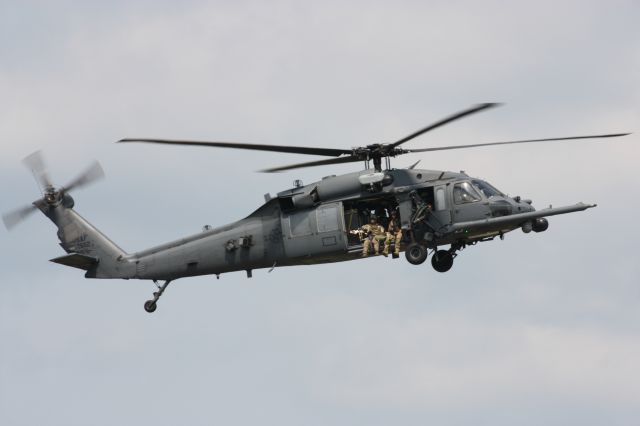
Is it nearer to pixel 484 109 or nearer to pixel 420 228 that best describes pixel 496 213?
pixel 420 228

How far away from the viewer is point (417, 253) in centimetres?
3222

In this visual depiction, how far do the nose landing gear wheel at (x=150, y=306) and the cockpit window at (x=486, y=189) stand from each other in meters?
11.2

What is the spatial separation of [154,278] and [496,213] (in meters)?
11.3

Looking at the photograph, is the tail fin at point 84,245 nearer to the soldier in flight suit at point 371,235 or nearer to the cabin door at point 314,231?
the cabin door at point 314,231

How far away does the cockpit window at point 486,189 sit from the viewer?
3216 centimetres

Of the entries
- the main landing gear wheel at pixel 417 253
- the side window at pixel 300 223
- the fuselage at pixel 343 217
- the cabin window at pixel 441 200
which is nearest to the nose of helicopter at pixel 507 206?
the fuselage at pixel 343 217

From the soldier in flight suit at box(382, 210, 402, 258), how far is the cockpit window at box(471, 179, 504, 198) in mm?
2534

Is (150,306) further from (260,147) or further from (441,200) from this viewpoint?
(441,200)

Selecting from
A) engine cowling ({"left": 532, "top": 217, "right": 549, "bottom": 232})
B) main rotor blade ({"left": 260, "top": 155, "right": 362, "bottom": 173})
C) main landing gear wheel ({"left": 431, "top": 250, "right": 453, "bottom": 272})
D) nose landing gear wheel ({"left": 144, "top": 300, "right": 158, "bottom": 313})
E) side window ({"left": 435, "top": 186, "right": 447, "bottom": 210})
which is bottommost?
nose landing gear wheel ({"left": 144, "top": 300, "right": 158, "bottom": 313})

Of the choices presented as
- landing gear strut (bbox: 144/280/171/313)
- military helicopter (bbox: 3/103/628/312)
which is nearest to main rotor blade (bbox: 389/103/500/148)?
military helicopter (bbox: 3/103/628/312)

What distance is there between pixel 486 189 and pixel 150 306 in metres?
11.6

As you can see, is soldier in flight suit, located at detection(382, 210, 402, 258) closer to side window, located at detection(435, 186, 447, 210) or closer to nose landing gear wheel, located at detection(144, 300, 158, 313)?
side window, located at detection(435, 186, 447, 210)

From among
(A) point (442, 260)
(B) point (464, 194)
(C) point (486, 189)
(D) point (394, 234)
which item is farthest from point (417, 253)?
(C) point (486, 189)

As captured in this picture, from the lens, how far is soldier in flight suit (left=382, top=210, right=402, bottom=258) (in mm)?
32062
